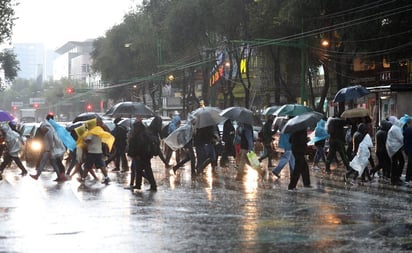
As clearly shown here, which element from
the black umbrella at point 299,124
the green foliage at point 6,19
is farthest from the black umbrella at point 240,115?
the green foliage at point 6,19

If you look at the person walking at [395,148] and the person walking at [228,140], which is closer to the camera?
the person walking at [395,148]

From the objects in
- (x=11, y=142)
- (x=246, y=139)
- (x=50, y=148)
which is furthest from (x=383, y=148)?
(x=11, y=142)

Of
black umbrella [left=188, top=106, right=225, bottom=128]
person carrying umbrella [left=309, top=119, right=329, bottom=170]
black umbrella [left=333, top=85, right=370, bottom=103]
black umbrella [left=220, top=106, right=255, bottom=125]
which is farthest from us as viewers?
black umbrella [left=333, top=85, right=370, bottom=103]

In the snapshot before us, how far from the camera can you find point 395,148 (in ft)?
58.6

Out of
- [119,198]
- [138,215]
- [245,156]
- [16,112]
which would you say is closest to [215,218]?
[138,215]

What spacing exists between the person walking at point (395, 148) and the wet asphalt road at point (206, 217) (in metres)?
0.48

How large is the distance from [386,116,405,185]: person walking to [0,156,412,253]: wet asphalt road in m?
0.48

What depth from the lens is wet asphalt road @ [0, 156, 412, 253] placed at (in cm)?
945

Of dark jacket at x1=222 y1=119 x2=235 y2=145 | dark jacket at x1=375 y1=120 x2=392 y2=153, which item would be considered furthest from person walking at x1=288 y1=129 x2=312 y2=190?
dark jacket at x1=222 y1=119 x2=235 y2=145

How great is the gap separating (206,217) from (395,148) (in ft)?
24.3

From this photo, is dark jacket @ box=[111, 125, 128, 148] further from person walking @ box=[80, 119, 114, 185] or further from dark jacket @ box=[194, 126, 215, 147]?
person walking @ box=[80, 119, 114, 185]

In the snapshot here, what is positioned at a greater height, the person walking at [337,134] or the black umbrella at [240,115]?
the black umbrella at [240,115]

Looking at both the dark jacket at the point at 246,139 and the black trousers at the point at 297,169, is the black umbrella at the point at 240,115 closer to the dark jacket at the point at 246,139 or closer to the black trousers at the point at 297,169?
the dark jacket at the point at 246,139

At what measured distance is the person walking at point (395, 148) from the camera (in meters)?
17.9
